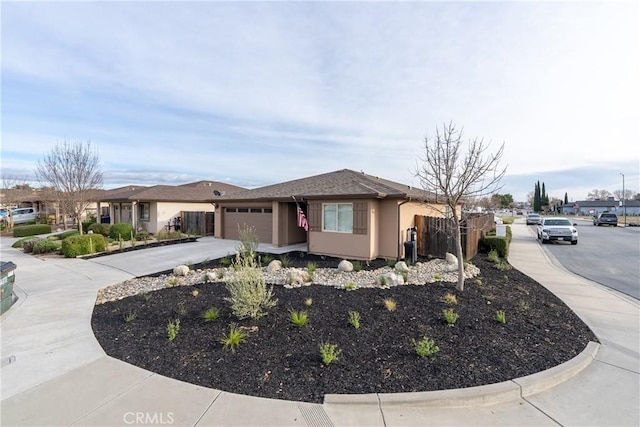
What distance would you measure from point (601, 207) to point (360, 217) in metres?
103

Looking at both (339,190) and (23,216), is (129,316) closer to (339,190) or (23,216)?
(339,190)

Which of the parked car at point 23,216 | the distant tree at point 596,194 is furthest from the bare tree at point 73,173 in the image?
the distant tree at point 596,194

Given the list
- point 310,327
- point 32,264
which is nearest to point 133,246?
point 32,264

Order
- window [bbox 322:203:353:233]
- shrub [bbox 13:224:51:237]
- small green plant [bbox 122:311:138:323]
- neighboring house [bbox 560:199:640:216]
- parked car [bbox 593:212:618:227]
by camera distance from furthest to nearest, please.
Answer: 1. neighboring house [bbox 560:199:640:216]
2. parked car [bbox 593:212:618:227]
3. shrub [bbox 13:224:51:237]
4. window [bbox 322:203:353:233]
5. small green plant [bbox 122:311:138:323]

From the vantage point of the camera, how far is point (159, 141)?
18281 millimetres

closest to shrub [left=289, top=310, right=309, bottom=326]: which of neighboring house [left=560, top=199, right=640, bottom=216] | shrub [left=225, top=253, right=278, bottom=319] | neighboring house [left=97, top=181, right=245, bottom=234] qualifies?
shrub [left=225, top=253, right=278, bottom=319]

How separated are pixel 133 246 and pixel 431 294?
48.7 feet

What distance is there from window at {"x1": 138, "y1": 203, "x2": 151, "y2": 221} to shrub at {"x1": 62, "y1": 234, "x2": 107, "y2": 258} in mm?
7984

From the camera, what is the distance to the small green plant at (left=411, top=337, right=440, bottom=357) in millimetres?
3946

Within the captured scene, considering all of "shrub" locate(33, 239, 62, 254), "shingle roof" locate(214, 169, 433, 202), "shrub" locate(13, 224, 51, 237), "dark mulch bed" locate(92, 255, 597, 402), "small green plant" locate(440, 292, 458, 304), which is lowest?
"dark mulch bed" locate(92, 255, 597, 402)

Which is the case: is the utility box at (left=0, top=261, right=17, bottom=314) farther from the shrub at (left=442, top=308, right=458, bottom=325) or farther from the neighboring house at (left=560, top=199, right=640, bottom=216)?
the neighboring house at (left=560, top=199, right=640, bottom=216)

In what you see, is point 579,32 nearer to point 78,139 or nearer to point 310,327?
point 310,327

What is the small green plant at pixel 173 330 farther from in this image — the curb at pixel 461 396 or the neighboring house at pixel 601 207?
the neighboring house at pixel 601 207

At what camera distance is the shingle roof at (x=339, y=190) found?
10.7 m
